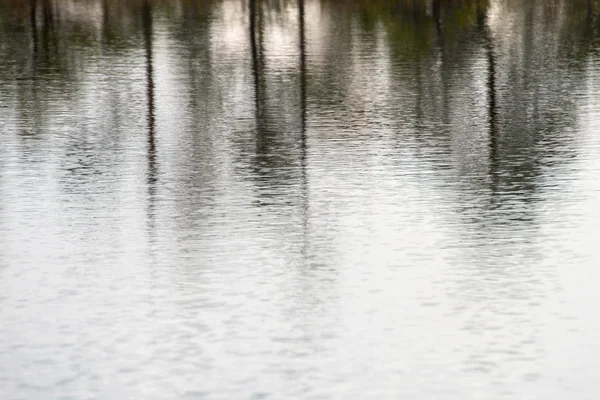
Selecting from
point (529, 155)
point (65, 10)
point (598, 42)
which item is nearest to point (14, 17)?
point (65, 10)

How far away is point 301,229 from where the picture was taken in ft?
62.3

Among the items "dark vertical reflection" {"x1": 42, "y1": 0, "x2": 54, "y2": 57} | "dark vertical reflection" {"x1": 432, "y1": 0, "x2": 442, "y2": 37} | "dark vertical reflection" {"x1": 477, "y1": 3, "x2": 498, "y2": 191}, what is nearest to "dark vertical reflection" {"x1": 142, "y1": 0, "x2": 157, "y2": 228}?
"dark vertical reflection" {"x1": 42, "y1": 0, "x2": 54, "y2": 57}

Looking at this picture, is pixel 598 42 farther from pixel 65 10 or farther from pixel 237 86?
pixel 65 10

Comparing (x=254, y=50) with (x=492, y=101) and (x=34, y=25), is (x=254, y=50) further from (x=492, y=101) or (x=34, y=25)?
(x=492, y=101)

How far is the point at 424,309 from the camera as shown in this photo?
49.4ft

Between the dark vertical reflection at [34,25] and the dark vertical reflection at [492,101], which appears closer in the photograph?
the dark vertical reflection at [492,101]

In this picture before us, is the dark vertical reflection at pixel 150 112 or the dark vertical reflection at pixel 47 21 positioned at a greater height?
the dark vertical reflection at pixel 47 21

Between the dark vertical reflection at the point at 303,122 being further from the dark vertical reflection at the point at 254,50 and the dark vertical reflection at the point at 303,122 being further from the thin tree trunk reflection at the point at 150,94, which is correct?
the thin tree trunk reflection at the point at 150,94

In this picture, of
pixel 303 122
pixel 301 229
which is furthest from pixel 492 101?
pixel 301 229

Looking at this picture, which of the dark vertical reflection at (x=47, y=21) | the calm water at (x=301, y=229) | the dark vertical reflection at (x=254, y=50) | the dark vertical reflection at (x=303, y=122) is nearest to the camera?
the calm water at (x=301, y=229)

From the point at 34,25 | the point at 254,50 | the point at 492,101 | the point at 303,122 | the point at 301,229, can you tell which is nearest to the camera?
the point at 301,229

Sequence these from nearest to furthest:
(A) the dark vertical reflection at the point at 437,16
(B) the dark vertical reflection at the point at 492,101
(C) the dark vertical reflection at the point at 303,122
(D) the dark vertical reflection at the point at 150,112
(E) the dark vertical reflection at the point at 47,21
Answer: (C) the dark vertical reflection at the point at 303,122
(D) the dark vertical reflection at the point at 150,112
(B) the dark vertical reflection at the point at 492,101
(E) the dark vertical reflection at the point at 47,21
(A) the dark vertical reflection at the point at 437,16

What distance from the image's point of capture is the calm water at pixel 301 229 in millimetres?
13219

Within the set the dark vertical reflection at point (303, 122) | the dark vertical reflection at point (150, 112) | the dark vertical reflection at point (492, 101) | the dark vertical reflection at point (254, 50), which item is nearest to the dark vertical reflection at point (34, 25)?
the dark vertical reflection at point (150, 112)
